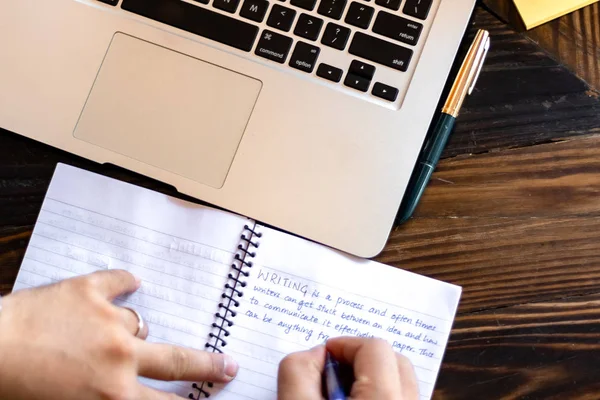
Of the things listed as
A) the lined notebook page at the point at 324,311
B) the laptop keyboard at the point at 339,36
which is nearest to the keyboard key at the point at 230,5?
the laptop keyboard at the point at 339,36

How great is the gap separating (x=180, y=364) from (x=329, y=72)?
0.93ft

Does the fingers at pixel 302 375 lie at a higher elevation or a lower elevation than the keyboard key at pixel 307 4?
lower

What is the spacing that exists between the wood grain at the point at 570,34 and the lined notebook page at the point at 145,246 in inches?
12.7

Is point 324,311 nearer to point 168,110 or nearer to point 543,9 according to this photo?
point 168,110

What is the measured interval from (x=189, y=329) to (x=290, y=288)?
0.10 meters

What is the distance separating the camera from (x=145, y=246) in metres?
0.56

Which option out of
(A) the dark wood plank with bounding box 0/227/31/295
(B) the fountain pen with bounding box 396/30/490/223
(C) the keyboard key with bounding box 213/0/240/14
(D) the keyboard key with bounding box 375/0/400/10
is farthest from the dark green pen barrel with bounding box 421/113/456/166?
(A) the dark wood plank with bounding box 0/227/31/295

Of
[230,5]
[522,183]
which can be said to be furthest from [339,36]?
[522,183]

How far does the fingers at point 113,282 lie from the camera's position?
536 millimetres

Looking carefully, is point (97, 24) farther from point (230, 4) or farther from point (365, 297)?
point (365, 297)

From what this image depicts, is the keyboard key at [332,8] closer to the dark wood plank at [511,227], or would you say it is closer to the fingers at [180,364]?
the dark wood plank at [511,227]

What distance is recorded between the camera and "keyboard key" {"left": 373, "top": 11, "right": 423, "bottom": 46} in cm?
55

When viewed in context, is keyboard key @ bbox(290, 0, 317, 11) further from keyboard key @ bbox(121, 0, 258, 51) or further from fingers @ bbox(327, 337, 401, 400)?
fingers @ bbox(327, 337, 401, 400)

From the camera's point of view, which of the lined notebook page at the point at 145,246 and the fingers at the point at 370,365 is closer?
the fingers at the point at 370,365
